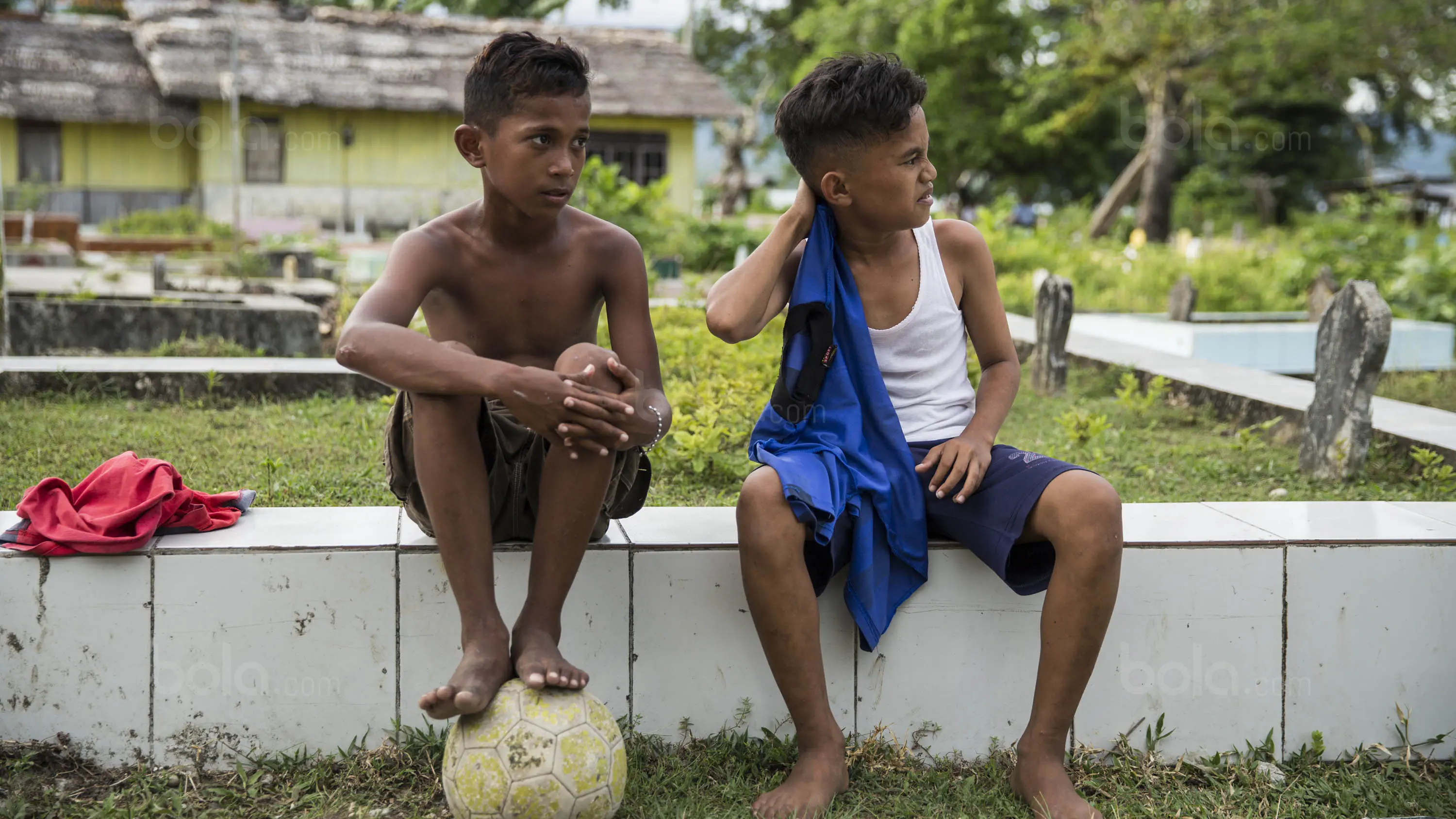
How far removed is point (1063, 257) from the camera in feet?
47.8

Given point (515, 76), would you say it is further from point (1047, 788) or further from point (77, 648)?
point (1047, 788)

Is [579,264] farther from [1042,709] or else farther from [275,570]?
[1042,709]

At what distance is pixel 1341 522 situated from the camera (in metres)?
3.07

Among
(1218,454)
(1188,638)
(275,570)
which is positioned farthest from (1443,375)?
(275,570)

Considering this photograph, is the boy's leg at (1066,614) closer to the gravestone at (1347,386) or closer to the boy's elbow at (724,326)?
the boy's elbow at (724,326)

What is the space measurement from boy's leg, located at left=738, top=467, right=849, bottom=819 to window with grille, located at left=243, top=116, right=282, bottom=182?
71.0ft

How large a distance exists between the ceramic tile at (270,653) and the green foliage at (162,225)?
708 inches

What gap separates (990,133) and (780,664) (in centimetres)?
2773

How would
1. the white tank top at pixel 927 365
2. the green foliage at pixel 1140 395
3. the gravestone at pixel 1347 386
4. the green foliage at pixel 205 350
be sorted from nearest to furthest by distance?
the white tank top at pixel 927 365, the gravestone at pixel 1347 386, the green foliage at pixel 1140 395, the green foliage at pixel 205 350

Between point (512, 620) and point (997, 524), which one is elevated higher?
point (997, 524)

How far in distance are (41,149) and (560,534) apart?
23.9m

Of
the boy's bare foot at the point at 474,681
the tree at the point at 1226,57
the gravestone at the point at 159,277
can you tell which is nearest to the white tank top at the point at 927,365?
the boy's bare foot at the point at 474,681

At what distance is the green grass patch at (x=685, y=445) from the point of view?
4176 mm

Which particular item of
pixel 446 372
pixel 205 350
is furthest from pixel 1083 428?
pixel 205 350
